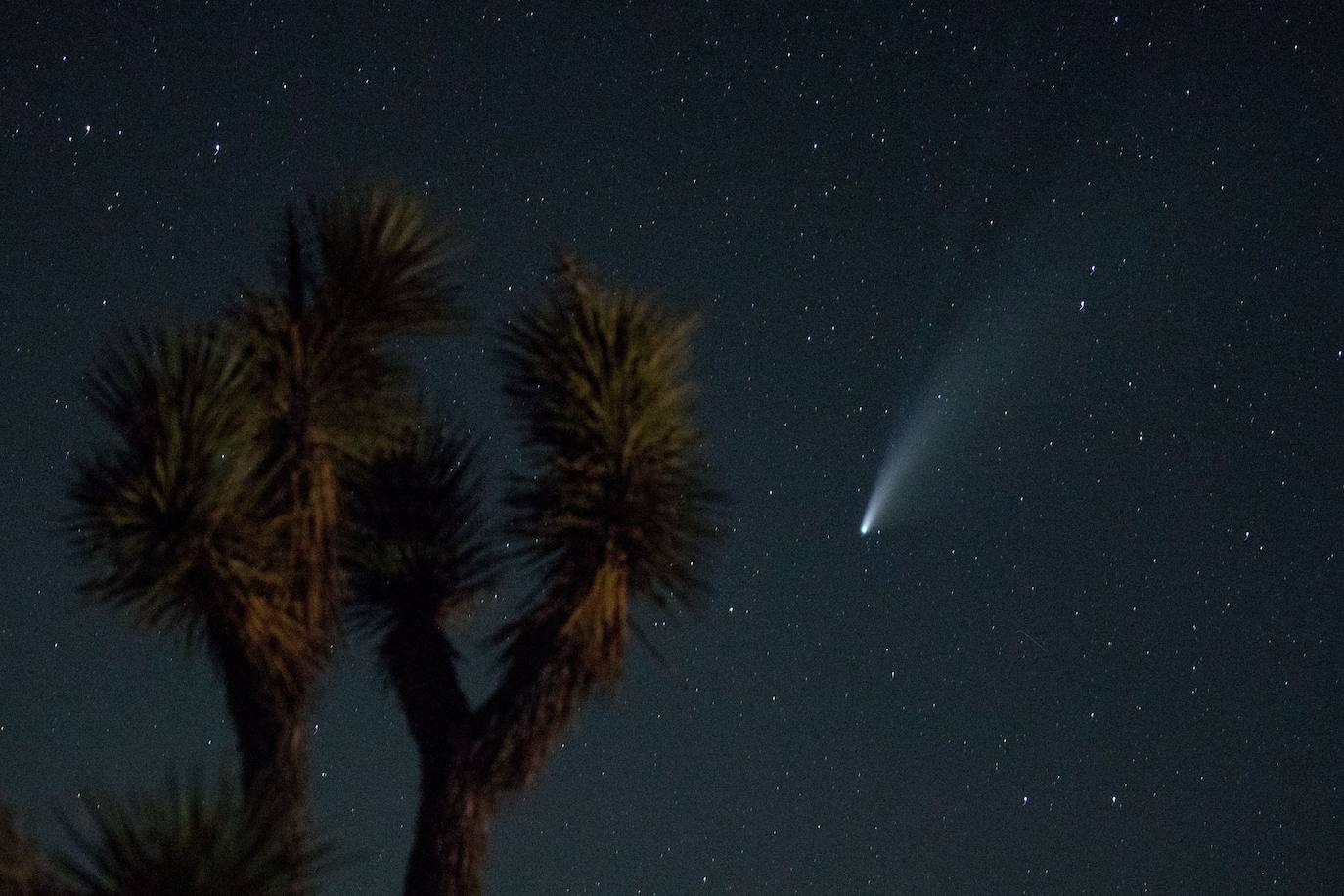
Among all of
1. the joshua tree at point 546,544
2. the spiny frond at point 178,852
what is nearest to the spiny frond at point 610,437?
the joshua tree at point 546,544

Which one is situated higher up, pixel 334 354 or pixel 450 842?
pixel 334 354

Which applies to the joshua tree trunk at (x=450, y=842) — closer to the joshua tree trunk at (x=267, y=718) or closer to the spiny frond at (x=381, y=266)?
the joshua tree trunk at (x=267, y=718)

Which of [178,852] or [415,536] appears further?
[415,536]

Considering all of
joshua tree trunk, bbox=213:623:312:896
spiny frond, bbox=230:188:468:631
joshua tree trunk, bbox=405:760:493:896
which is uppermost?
spiny frond, bbox=230:188:468:631

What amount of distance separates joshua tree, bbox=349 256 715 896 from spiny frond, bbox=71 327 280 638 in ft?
2.96

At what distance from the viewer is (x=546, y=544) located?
834 cm

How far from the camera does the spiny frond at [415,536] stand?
858 centimetres

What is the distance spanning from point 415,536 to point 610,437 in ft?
3.46

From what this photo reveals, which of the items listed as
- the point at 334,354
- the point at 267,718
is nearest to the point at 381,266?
the point at 334,354

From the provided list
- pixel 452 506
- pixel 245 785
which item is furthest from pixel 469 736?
pixel 452 506

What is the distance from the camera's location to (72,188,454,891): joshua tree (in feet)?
25.0

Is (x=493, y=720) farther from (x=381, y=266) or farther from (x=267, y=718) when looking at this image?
(x=381, y=266)

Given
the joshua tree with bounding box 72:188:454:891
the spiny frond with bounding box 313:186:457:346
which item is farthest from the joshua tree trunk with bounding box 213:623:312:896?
the spiny frond with bounding box 313:186:457:346

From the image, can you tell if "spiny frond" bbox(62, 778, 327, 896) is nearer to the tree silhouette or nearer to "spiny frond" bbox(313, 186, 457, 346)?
the tree silhouette
